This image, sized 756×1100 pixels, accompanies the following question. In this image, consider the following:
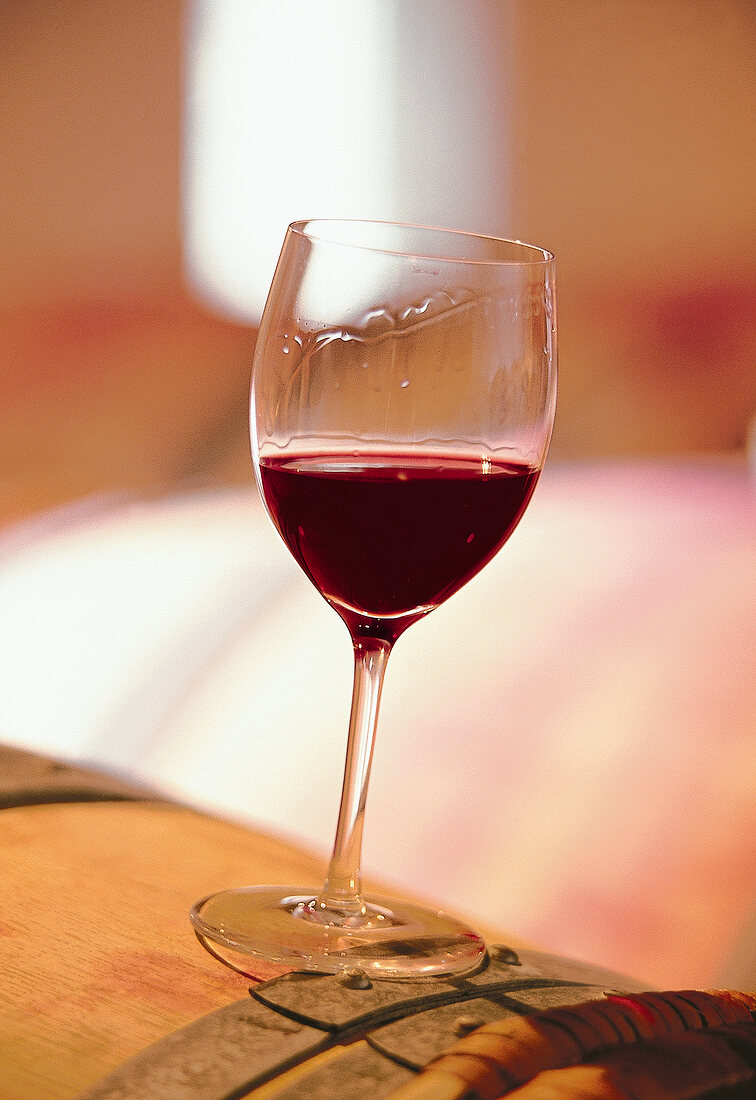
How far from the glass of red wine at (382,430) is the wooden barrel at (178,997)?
0.08 feet

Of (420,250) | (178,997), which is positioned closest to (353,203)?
(420,250)

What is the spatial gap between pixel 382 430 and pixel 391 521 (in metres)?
0.03

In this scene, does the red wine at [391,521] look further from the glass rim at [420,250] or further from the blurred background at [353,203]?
the blurred background at [353,203]

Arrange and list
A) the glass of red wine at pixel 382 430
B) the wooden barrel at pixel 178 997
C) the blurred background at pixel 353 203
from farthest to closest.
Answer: the blurred background at pixel 353 203
the glass of red wine at pixel 382 430
the wooden barrel at pixel 178 997

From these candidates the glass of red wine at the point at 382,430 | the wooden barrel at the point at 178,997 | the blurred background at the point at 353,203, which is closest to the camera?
the wooden barrel at the point at 178,997

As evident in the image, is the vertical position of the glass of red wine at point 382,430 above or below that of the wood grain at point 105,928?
above

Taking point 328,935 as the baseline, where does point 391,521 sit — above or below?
above

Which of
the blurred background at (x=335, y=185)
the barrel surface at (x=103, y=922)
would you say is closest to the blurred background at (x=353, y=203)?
the blurred background at (x=335, y=185)

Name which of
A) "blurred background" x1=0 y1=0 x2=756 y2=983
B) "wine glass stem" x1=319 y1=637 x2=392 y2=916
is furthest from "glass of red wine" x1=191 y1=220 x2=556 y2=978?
"blurred background" x1=0 y1=0 x2=756 y2=983

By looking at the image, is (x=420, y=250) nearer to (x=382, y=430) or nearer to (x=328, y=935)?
(x=382, y=430)

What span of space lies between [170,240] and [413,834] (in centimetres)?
186

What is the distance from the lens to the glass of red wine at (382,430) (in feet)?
1.19

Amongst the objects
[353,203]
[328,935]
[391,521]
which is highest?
[353,203]

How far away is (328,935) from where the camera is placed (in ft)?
1.17
